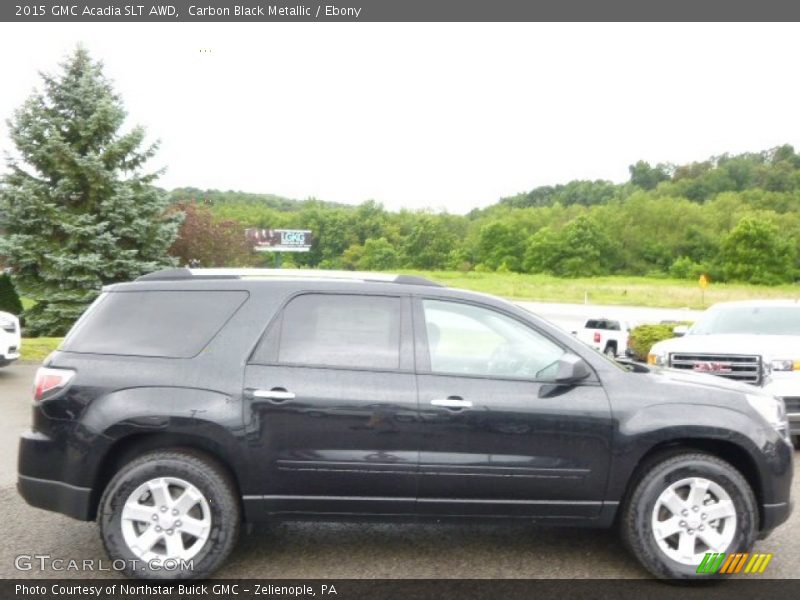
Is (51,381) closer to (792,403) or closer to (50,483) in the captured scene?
(50,483)

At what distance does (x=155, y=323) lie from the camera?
475 centimetres

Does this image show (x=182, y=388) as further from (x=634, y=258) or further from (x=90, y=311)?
(x=634, y=258)

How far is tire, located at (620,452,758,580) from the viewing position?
457 cm

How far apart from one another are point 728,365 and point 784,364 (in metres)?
0.55

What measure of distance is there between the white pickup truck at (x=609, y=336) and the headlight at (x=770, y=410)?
59.1ft

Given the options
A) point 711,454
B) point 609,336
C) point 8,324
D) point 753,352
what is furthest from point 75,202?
point 711,454

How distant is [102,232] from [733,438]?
72.5 ft

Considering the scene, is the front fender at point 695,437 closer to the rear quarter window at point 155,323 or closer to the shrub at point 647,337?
the rear quarter window at point 155,323

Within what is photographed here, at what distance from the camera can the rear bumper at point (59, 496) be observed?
4484 mm

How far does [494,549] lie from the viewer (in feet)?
17.0

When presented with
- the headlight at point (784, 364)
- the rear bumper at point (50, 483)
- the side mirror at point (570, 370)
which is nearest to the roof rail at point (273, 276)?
the side mirror at point (570, 370)

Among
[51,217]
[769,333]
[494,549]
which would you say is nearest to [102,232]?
[51,217]

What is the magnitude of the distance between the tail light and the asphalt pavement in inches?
40.5

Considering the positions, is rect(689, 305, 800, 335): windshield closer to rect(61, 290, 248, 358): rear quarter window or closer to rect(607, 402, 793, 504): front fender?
rect(607, 402, 793, 504): front fender
